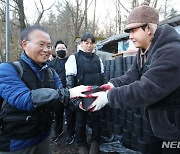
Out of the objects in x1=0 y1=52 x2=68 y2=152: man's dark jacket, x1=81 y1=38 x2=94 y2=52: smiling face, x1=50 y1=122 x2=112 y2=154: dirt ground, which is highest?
x1=81 y1=38 x2=94 y2=52: smiling face

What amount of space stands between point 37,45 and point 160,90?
1.23 m

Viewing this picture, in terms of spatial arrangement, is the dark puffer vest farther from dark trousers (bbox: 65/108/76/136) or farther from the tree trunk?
the tree trunk

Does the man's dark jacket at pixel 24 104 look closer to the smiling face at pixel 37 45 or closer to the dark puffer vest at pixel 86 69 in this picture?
the smiling face at pixel 37 45

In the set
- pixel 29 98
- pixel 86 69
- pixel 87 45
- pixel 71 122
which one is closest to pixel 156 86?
pixel 29 98

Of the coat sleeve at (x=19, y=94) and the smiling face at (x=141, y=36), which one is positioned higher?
the smiling face at (x=141, y=36)

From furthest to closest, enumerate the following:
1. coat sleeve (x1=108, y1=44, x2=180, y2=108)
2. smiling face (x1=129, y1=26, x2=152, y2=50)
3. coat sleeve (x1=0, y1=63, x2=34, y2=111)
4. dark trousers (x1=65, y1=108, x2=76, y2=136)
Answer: dark trousers (x1=65, y1=108, x2=76, y2=136) < smiling face (x1=129, y1=26, x2=152, y2=50) < coat sleeve (x1=0, y1=63, x2=34, y2=111) < coat sleeve (x1=108, y1=44, x2=180, y2=108)

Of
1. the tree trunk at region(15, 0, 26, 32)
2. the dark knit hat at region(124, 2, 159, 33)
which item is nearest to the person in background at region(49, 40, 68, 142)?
the dark knit hat at region(124, 2, 159, 33)

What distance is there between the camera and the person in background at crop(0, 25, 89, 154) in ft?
6.23

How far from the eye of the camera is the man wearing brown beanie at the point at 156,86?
170cm

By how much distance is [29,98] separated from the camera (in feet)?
6.20

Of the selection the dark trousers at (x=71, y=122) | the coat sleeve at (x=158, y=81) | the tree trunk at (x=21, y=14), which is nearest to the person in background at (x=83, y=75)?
the dark trousers at (x=71, y=122)

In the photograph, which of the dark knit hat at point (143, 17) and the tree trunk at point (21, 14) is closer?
the dark knit hat at point (143, 17)

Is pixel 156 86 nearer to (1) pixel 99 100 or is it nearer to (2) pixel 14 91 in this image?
(1) pixel 99 100

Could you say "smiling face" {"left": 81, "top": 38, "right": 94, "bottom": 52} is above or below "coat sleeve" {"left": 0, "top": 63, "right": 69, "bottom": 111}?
above
